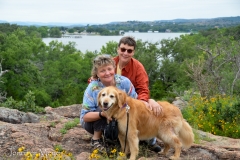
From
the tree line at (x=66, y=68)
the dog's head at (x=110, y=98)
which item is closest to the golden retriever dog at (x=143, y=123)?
the dog's head at (x=110, y=98)

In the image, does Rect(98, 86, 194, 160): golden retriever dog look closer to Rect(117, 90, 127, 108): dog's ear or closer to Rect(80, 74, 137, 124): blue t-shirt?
Rect(117, 90, 127, 108): dog's ear

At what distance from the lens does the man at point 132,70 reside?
634 cm

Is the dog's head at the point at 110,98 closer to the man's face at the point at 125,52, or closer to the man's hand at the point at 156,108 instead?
the man's hand at the point at 156,108

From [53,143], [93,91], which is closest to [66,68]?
[53,143]

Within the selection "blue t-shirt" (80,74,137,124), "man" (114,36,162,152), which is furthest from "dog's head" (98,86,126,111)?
"man" (114,36,162,152)

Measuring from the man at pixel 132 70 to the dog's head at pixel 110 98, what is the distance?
80cm

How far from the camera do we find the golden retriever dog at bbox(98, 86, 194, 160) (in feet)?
17.8

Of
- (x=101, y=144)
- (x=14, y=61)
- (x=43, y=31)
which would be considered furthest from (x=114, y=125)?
(x=43, y=31)

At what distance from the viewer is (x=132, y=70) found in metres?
6.65

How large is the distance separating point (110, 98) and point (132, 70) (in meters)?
1.58

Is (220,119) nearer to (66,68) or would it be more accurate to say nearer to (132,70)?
(132,70)

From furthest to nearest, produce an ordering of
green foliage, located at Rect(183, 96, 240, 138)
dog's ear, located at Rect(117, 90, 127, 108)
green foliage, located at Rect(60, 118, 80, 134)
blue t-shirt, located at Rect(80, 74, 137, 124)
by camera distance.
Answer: green foliage, located at Rect(183, 96, 240, 138) < green foliage, located at Rect(60, 118, 80, 134) < blue t-shirt, located at Rect(80, 74, 137, 124) < dog's ear, located at Rect(117, 90, 127, 108)

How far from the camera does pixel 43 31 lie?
367 feet

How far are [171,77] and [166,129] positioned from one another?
4152 cm
